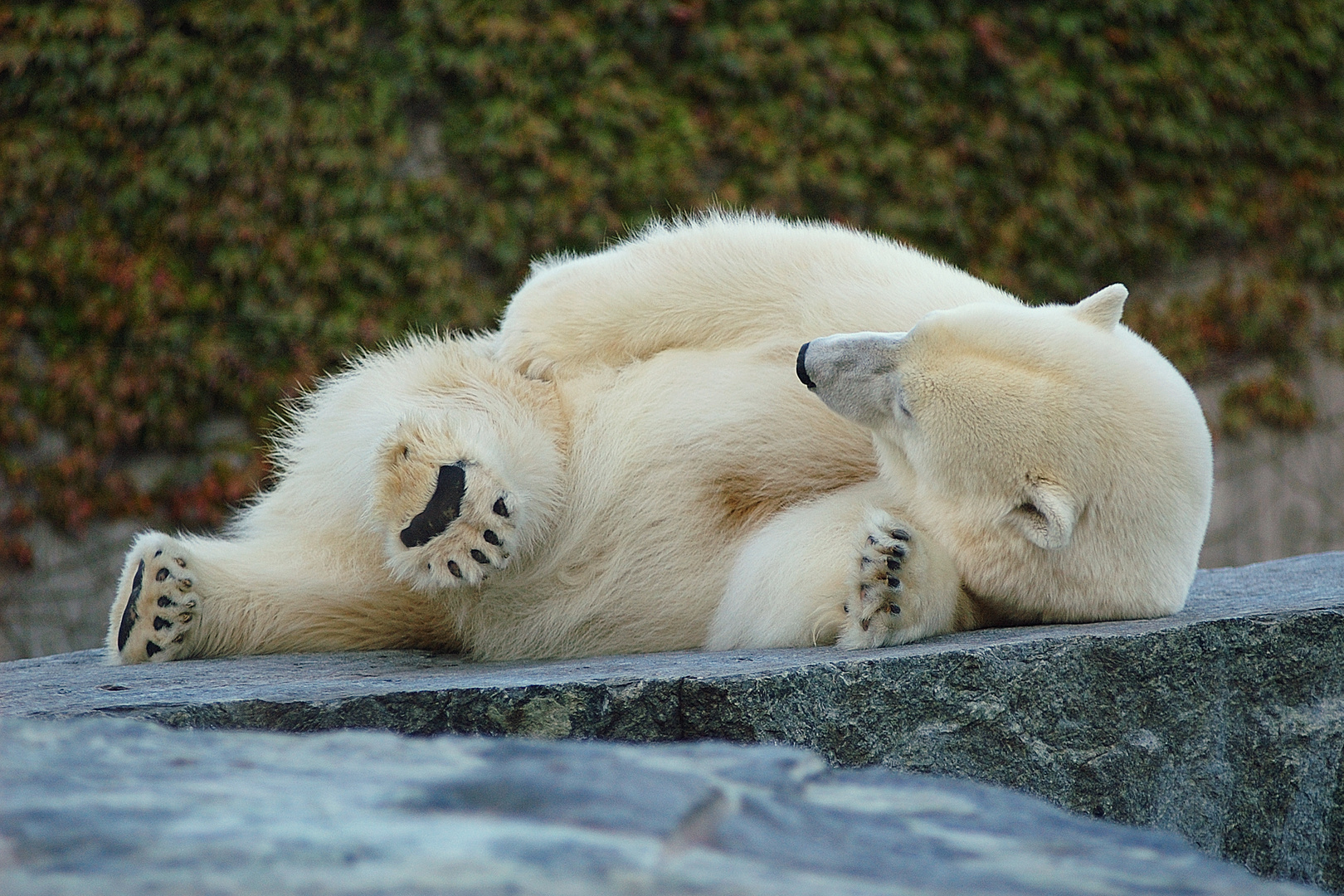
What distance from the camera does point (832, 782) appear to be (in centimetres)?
127

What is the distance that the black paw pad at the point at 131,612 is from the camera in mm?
2861

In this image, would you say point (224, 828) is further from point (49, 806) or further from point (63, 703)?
point (63, 703)

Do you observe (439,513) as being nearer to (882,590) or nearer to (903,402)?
(882,590)

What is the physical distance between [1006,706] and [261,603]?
5.57 feet

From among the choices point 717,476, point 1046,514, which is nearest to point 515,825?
point 1046,514

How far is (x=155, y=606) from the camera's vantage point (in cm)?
288

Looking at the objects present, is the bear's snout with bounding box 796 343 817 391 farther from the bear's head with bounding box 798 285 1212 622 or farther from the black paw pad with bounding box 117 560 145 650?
the black paw pad with bounding box 117 560 145 650

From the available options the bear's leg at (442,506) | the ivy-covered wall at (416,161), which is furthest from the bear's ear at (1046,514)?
the ivy-covered wall at (416,161)

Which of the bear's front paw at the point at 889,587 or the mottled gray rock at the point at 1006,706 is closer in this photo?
the mottled gray rock at the point at 1006,706

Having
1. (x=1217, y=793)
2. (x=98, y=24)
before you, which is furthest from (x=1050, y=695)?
(x=98, y=24)

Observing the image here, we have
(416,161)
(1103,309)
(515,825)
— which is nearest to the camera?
(515,825)

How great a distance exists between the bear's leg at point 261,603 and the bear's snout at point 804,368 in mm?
982

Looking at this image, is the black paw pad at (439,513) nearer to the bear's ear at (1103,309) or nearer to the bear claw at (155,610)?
the bear claw at (155,610)

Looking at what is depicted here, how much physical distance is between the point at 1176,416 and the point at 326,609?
1.92 metres
